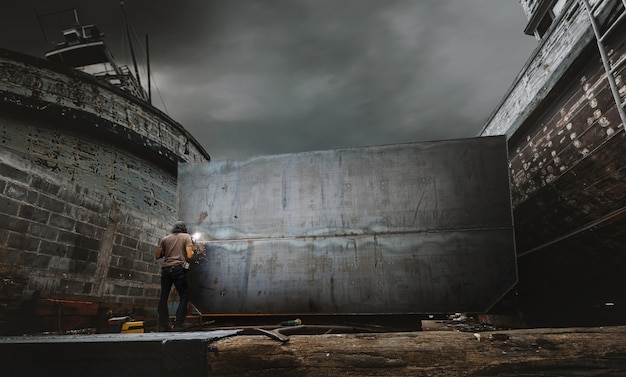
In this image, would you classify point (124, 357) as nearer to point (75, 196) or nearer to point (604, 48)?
point (75, 196)

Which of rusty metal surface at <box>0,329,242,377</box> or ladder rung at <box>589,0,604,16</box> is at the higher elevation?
ladder rung at <box>589,0,604,16</box>

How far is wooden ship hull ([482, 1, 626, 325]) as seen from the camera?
3.18m

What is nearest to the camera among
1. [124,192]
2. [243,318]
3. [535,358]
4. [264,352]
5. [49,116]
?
[535,358]

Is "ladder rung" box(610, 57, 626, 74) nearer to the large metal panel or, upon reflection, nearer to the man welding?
the large metal panel

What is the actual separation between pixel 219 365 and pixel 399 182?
10.6 ft

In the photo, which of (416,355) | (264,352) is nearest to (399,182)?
(416,355)

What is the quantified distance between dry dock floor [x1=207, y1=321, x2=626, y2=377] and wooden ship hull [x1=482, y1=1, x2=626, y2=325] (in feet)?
6.12

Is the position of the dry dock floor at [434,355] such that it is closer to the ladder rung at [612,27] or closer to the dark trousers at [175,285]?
the dark trousers at [175,285]

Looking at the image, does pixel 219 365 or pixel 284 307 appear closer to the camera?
pixel 219 365

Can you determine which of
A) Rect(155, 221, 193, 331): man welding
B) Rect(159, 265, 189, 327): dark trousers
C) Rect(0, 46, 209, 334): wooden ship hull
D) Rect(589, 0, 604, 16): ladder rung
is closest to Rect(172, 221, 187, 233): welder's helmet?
Rect(155, 221, 193, 331): man welding

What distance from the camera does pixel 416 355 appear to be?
2008 mm

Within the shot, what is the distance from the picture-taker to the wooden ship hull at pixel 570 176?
3184 mm

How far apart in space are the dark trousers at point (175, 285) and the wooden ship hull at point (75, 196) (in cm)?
149

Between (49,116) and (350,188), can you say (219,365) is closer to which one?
(350,188)
